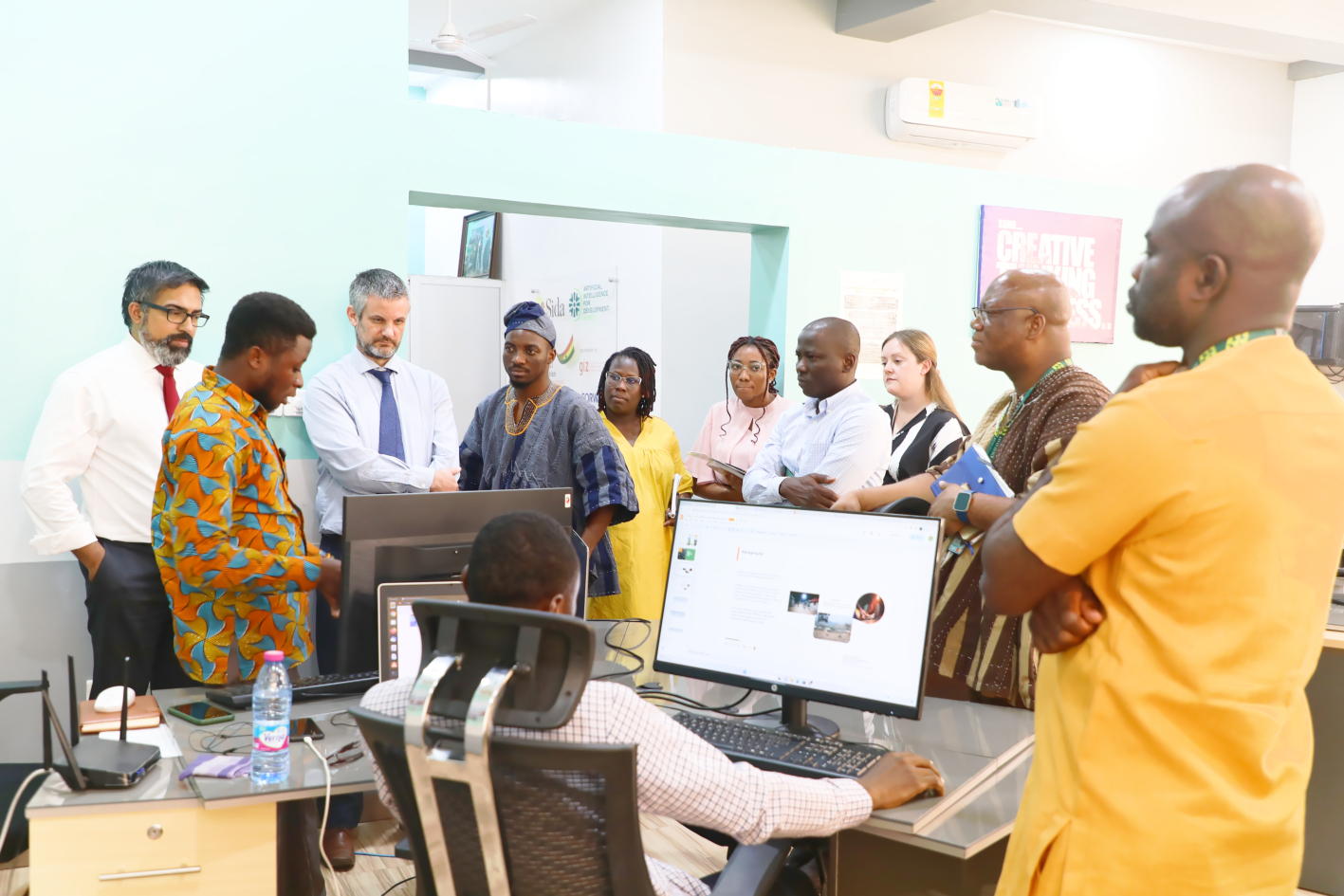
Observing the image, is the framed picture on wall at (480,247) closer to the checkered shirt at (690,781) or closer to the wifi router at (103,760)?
the wifi router at (103,760)

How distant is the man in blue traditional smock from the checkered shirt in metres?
2.03

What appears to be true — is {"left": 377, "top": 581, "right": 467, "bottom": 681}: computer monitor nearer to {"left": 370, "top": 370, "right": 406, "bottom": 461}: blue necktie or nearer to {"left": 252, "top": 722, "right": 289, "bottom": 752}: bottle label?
{"left": 252, "top": 722, "right": 289, "bottom": 752}: bottle label

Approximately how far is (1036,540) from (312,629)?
2.82 metres

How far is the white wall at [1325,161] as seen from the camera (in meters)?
7.54

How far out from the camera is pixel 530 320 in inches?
137

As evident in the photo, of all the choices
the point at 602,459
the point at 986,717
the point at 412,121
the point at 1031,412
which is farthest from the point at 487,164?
the point at 986,717

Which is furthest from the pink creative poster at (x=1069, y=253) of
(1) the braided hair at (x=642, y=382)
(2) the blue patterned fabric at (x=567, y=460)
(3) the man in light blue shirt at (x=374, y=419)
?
(3) the man in light blue shirt at (x=374, y=419)

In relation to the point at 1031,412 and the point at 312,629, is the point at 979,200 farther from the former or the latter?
the point at 312,629

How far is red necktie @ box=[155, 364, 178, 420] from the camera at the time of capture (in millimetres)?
3074

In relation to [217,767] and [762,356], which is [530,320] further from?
[217,767]

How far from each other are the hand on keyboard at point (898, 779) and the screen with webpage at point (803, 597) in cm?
11

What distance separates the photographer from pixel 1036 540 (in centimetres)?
118

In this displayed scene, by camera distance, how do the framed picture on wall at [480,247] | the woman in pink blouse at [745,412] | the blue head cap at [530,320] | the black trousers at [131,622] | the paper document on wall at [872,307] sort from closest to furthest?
the black trousers at [131,622] → the blue head cap at [530,320] → the woman in pink blouse at [745,412] → the paper document on wall at [872,307] → the framed picture on wall at [480,247]

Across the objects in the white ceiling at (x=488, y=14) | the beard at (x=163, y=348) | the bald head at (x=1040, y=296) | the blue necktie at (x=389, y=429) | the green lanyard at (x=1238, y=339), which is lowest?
the blue necktie at (x=389, y=429)
